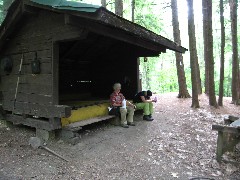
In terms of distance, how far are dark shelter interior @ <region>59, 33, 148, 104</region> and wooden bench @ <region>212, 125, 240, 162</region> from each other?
4.63m

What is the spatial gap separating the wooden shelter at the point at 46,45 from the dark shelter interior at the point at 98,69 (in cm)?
7

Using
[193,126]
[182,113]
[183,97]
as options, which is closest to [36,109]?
[193,126]

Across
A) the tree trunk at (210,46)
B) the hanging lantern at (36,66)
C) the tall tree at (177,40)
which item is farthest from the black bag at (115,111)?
the tall tree at (177,40)

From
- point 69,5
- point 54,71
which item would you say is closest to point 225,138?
point 54,71

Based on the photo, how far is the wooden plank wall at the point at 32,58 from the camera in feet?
20.5

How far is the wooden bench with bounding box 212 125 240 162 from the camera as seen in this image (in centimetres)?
526

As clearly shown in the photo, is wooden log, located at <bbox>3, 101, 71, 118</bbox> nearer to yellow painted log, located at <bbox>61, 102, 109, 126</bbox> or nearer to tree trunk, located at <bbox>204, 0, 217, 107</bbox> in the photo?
yellow painted log, located at <bbox>61, 102, 109, 126</bbox>

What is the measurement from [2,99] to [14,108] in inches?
31.3

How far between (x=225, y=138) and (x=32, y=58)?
5.28 metres

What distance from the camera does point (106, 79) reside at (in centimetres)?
1030

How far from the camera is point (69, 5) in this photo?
16.4 feet

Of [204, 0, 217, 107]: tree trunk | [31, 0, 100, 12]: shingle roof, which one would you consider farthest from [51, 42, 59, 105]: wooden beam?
[204, 0, 217, 107]: tree trunk

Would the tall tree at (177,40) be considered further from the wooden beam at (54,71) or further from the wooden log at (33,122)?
the wooden log at (33,122)

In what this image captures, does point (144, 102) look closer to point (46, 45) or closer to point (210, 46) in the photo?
point (46, 45)
